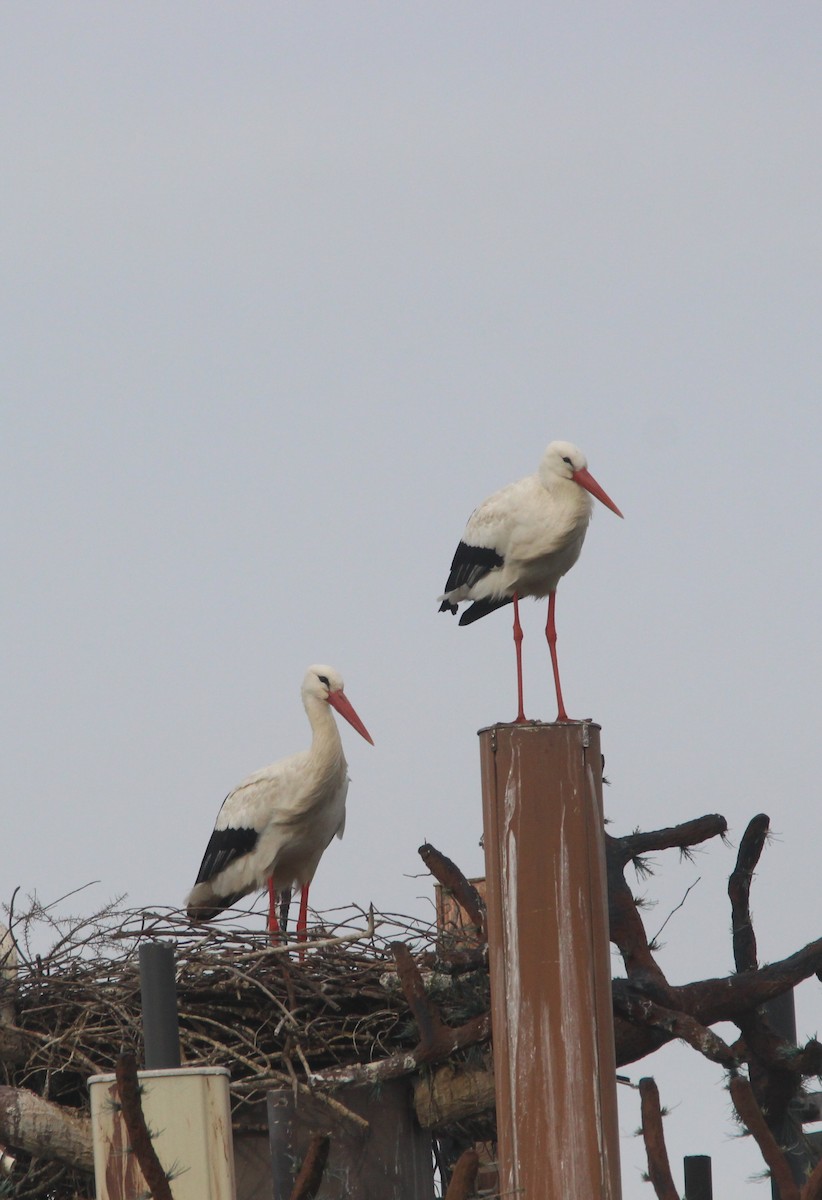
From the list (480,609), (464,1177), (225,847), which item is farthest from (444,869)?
(225,847)

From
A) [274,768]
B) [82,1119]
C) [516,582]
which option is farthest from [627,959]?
[274,768]

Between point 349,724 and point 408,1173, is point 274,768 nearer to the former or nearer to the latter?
point 349,724

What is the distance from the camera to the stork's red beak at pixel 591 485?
888 cm

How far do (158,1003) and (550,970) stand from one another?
0.89 metres

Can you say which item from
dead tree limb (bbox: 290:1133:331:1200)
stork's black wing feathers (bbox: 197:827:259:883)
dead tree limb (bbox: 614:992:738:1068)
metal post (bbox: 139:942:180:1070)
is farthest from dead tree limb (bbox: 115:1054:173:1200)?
stork's black wing feathers (bbox: 197:827:259:883)

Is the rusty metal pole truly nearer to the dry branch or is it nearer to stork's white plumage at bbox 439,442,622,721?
the dry branch

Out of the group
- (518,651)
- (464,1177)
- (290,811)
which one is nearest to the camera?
(464,1177)

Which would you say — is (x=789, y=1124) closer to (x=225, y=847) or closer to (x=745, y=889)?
(x=745, y=889)

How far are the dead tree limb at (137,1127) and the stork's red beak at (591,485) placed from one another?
5850 mm

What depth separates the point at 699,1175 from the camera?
479 centimetres

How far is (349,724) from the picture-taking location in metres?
10.2

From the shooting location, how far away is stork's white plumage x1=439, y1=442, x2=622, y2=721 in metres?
8.95

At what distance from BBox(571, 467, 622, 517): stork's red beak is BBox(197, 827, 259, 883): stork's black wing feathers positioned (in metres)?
2.71

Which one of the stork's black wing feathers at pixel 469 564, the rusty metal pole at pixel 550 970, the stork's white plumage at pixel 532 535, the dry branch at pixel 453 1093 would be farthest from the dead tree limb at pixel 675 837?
the stork's black wing feathers at pixel 469 564
